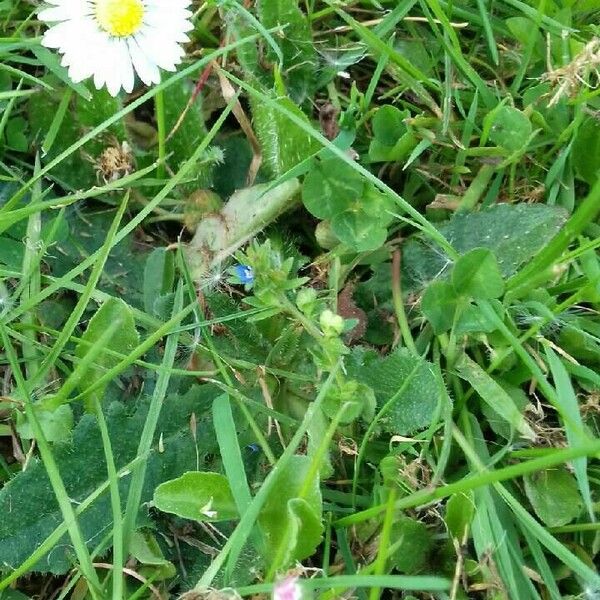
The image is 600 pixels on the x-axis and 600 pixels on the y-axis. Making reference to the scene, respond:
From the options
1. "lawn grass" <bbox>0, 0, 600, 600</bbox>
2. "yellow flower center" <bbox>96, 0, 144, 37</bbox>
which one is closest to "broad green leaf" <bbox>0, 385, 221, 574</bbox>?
"lawn grass" <bbox>0, 0, 600, 600</bbox>

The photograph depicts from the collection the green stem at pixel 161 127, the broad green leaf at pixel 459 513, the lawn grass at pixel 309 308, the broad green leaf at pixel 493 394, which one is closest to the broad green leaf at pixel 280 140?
the lawn grass at pixel 309 308

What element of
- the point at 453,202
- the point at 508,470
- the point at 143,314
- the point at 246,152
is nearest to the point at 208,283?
the point at 143,314

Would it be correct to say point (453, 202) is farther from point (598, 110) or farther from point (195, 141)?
point (195, 141)

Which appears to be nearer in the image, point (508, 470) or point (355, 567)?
point (508, 470)

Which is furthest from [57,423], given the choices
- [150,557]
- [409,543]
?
[409,543]

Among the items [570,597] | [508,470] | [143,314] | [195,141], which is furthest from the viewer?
[195,141]

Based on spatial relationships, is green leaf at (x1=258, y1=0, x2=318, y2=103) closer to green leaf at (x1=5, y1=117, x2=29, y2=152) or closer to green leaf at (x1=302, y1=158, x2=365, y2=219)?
green leaf at (x1=302, y1=158, x2=365, y2=219)
